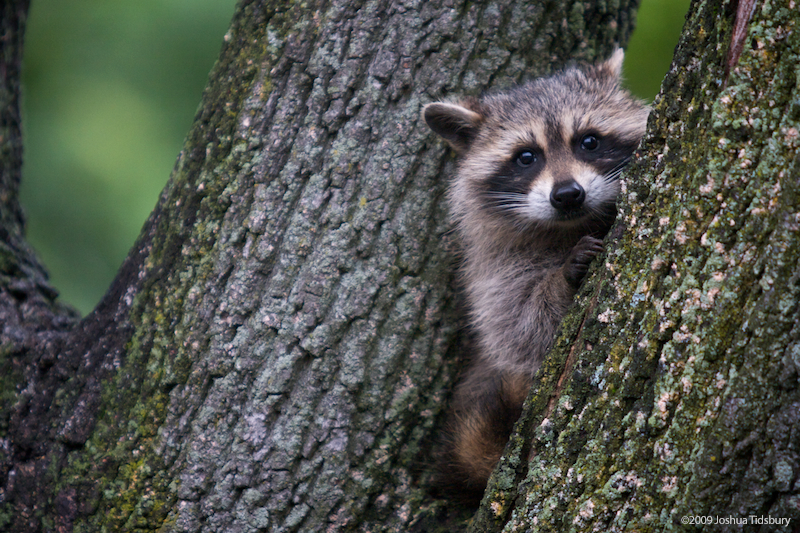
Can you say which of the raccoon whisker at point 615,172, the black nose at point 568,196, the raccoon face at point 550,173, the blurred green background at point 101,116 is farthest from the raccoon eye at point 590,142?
the blurred green background at point 101,116

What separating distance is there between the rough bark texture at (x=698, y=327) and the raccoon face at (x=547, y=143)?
2.49 ft

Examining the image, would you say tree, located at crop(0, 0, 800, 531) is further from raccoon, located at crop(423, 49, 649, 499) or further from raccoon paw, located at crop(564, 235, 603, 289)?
raccoon paw, located at crop(564, 235, 603, 289)

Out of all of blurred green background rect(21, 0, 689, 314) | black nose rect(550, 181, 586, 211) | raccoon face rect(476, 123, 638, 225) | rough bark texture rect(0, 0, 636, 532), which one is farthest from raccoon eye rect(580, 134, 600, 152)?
blurred green background rect(21, 0, 689, 314)

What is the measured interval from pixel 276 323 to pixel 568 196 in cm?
109

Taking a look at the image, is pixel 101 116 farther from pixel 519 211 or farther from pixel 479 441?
pixel 479 441

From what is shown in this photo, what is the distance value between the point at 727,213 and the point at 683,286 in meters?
0.17

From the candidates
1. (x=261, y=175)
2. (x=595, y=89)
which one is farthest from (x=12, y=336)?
(x=595, y=89)

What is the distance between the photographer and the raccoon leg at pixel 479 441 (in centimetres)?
211

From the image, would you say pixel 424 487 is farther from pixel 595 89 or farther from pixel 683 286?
pixel 595 89

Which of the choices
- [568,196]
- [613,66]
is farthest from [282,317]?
[613,66]

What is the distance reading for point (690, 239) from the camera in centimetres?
127

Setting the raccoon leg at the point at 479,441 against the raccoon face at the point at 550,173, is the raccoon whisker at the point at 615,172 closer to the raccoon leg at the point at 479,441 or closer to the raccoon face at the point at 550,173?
the raccoon face at the point at 550,173

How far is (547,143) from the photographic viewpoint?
7.90ft

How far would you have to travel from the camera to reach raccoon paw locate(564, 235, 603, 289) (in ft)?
6.25
